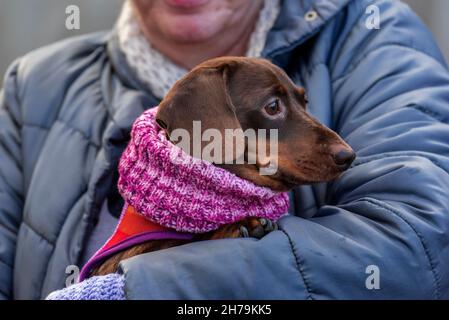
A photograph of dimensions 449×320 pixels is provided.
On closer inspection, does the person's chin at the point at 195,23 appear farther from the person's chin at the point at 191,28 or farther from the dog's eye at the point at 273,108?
the dog's eye at the point at 273,108

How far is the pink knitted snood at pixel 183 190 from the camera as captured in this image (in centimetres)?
149

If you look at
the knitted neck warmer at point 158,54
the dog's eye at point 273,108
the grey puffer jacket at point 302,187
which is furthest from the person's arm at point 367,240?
the knitted neck warmer at point 158,54

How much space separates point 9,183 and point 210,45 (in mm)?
735

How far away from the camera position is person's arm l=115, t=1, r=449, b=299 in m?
1.32

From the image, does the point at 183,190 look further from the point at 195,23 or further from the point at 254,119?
the point at 195,23

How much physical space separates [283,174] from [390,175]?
0.78ft

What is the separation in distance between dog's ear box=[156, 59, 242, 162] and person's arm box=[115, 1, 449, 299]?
0.24 meters

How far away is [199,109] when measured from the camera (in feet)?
5.01

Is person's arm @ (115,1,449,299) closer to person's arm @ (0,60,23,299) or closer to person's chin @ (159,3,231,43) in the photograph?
person's chin @ (159,3,231,43)

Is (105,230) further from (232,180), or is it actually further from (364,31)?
(364,31)

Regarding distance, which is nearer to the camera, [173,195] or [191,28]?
[173,195]

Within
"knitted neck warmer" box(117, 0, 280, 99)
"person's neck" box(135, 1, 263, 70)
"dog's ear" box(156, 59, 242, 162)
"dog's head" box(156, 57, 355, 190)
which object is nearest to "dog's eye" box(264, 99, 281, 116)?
"dog's head" box(156, 57, 355, 190)

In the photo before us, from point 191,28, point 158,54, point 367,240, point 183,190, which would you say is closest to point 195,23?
point 191,28

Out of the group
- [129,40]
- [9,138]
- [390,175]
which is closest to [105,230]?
[9,138]
